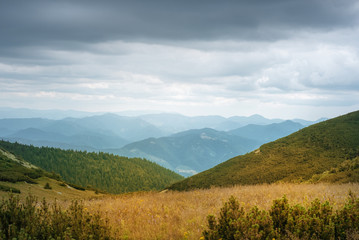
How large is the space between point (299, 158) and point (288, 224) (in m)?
40.4

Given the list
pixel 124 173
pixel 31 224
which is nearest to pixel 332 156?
pixel 31 224

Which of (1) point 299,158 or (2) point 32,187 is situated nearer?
(2) point 32,187

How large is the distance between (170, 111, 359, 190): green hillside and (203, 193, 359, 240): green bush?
2517 cm

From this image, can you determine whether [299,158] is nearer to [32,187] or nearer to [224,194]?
[224,194]

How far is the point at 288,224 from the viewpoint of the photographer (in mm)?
6637

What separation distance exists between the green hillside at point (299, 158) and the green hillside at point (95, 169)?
103 meters

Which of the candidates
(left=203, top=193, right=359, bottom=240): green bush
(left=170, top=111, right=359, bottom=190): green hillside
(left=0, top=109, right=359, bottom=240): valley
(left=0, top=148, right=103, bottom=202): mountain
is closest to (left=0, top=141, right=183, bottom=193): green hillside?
(left=0, top=109, right=359, bottom=240): valley

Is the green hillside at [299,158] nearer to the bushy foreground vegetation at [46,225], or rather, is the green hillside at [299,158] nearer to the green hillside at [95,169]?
the bushy foreground vegetation at [46,225]

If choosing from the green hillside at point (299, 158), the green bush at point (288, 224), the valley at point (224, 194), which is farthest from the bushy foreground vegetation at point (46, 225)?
the green hillside at point (299, 158)

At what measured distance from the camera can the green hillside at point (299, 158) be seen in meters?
36.8

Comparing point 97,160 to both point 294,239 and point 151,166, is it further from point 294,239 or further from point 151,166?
point 294,239

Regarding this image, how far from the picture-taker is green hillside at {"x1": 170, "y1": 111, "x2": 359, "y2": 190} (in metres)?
36.8

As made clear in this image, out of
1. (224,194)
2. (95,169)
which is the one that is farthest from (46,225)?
(95,169)

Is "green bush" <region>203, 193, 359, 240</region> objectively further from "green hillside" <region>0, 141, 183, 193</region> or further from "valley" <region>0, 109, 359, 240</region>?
"green hillside" <region>0, 141, 183, 193</region>
